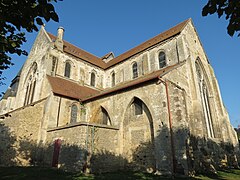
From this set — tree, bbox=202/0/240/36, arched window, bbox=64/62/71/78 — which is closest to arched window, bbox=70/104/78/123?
arched window, bbox=64/62/71/78

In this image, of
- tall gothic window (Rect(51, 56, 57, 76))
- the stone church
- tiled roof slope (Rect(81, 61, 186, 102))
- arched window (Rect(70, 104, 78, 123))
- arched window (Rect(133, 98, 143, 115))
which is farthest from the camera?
tall gothic window (Rect(51, 56, 57, 76))

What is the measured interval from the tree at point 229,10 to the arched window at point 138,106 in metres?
11.0

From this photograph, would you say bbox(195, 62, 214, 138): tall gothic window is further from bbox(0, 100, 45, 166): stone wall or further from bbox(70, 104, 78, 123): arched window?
bbox(0, 100, 45, 166): stone wall

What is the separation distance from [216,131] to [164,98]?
29.2 ft

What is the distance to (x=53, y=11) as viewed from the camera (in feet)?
11.9

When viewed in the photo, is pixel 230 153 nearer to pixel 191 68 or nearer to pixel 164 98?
pixel 191 68

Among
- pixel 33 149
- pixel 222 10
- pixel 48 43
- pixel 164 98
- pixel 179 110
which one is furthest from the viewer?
pixel 48 43

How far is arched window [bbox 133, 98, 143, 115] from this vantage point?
46.9 ft

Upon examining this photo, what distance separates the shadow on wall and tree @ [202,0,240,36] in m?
8.90

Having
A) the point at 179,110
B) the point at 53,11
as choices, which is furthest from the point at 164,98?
the point at 53,11

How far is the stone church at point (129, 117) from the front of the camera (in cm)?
1205

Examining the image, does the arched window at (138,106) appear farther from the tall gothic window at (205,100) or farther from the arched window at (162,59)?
the tall gothic window at (205,100)

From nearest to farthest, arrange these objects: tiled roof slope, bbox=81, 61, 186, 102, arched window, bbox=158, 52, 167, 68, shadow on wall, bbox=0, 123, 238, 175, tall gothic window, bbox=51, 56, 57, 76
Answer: shadow on wall, bbox=0, 123, 238, 175
tiled roof slope, bbox=81, 61, 186, 102
arched window, bbox=158, 52, 167, 68
tall gothic window, bbox=51, 56, 57, 76

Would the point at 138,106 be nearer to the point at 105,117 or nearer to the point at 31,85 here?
the point at 105,117
